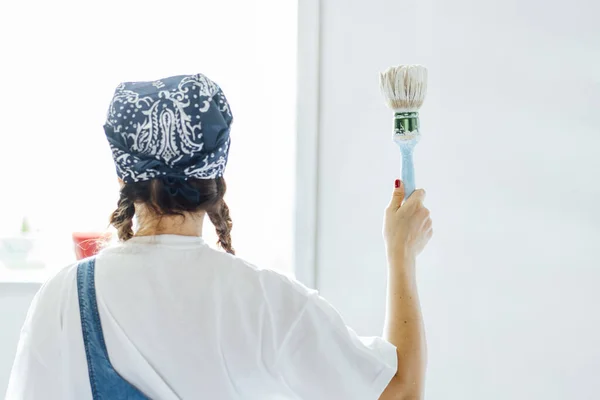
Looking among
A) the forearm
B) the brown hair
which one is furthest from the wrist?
the brown hair

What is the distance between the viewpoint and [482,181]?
1.41 metres

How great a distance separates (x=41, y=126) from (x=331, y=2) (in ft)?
2.69

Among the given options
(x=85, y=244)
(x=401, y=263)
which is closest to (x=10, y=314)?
(x=85, y=244)

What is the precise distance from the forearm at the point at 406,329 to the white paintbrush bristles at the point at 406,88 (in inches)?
8.6

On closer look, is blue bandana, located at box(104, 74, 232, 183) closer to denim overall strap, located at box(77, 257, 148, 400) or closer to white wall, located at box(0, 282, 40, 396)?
denim overall strap, located at box(77, 257, 148, 400)

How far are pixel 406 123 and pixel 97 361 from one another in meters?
0.50

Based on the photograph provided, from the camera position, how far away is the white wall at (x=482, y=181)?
4.45 feet

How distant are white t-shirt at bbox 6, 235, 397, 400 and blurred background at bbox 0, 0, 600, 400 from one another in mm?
661

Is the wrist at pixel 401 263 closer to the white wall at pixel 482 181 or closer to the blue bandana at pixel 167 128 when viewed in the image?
the blue bandana at pixel 167 128

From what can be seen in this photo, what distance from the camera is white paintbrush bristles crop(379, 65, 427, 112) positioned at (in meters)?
0.94

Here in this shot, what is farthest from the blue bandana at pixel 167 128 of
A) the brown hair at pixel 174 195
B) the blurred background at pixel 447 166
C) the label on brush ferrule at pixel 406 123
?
the blurred background at pixel 447 166

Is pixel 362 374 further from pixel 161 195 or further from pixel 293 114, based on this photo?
pixel 293 114

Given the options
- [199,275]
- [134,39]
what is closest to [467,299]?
[199,275]

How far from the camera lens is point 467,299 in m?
1.43
